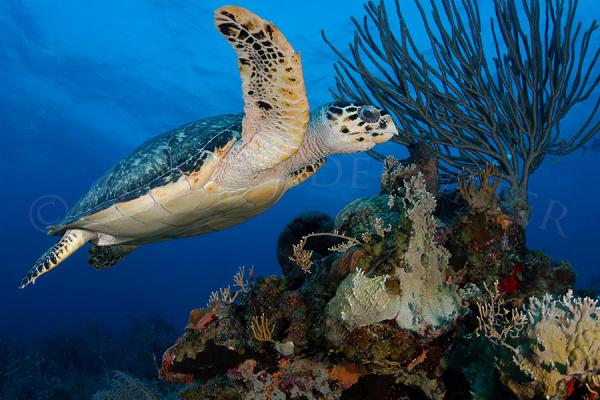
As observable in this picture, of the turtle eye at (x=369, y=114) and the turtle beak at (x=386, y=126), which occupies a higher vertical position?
the turtle eye at (x=369, y=114)

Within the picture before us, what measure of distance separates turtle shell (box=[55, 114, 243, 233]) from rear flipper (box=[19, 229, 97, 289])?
169 mm

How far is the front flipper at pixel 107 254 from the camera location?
5.17m

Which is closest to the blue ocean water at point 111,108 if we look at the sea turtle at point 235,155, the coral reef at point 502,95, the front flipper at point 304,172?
the coral reef at point 502,95

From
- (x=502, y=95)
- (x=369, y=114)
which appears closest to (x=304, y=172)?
(x=369, y=114)

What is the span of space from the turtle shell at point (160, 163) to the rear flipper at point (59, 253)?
17 centimetres

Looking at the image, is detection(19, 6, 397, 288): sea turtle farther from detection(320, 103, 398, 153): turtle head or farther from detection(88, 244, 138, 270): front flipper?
detection(88, 244, 138, 270): front flipper

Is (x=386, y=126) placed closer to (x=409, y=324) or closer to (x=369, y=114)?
(x=369, y=114)

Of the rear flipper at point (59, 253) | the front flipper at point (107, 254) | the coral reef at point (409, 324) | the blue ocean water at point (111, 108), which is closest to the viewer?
the coral reef at point (409, 324)

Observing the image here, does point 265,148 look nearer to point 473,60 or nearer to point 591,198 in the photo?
point 473,60

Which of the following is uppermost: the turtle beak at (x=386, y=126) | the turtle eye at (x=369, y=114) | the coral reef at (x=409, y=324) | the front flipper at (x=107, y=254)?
the turtle eye at (x=369, y=114)

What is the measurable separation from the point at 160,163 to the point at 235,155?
0.83 meters

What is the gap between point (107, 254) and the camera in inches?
211

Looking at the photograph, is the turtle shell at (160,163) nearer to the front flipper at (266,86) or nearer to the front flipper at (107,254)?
the front flipper at (266,86)

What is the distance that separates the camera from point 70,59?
24719 mm
